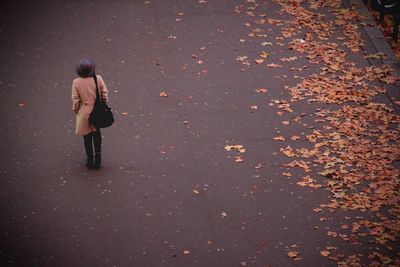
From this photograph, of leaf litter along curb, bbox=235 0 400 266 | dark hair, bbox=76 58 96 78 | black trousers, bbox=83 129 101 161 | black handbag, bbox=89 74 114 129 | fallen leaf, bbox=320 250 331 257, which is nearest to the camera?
fallen leaf, bbox=320 250 331 257

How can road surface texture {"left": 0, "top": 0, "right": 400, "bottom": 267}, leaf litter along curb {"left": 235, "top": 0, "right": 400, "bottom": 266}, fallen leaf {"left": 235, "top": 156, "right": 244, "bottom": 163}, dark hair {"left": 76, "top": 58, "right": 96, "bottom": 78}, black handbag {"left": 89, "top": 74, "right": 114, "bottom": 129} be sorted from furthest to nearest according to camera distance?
fallen leaf {"left": 235, "top": 156, "right": 244, "bottom": 163} → black handbag {"left": 89, "top": 74, "right": 114, "bottom": 129} → dark hair {"left": 76, "top": 58, "right": 96, "bottom": 78} → leaf litter along curb {"left": 235, "top": 0, "right": 400, "bottom": 266} → road surface texture {"left": 0, "top": 0, "right": 400, "bottom": 267}

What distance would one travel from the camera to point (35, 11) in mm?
13227

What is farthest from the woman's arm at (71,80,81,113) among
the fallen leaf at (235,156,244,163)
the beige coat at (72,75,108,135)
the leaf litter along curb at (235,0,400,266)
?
the leaf litter along curb at (235,0,400,266)

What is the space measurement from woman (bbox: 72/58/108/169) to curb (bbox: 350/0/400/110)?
5554 mm

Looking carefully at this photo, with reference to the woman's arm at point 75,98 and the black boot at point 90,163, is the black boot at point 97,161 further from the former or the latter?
the woman's arm at point 75,98

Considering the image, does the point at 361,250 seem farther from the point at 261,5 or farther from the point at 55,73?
the point at 261,5

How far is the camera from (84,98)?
804 centimetres

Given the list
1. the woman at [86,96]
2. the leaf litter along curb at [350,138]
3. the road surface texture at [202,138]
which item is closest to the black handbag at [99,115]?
the woman at [86,96]

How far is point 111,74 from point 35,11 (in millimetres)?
3557

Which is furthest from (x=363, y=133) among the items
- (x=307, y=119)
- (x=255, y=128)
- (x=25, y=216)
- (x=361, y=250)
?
(x=25, y=216)

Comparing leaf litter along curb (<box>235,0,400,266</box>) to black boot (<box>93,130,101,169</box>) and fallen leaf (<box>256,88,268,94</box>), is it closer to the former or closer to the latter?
fallen leaf (<box>256,88,268,94</box>)

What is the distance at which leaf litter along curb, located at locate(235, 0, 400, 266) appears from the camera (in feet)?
24.9

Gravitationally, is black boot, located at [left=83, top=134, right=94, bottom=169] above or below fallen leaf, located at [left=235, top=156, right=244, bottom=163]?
above

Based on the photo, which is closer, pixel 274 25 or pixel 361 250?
pixel 361 250
